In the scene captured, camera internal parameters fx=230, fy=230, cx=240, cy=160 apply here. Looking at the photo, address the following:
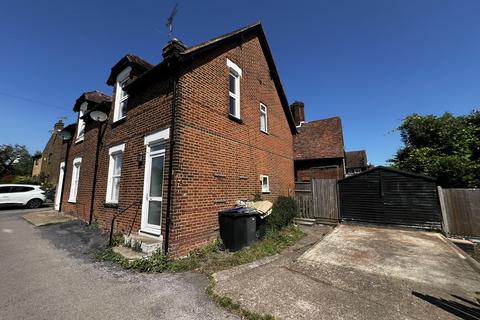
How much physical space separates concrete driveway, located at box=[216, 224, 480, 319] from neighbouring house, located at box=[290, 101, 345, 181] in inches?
461

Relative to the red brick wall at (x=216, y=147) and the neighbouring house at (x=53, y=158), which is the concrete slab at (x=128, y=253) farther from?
the neighbouring house at (x=53, y=158)

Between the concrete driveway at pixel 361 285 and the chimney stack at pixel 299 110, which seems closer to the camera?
the concrete driveway at pixel 361 285

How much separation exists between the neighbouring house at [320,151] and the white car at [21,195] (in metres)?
20.4

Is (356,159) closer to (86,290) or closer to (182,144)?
(182,144)

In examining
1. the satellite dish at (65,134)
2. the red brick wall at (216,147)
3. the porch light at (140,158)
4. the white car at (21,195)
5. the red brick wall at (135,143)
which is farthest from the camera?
the white car at (21,195)

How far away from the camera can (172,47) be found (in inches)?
269

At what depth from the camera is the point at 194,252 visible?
20.1ft

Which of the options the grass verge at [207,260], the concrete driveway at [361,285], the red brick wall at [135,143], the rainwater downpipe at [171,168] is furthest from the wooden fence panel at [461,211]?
the red brick wall at [135,143]

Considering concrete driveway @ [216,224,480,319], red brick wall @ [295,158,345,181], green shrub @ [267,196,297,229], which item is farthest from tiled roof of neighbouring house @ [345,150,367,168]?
concrete driveway @ [216,224,480,319]

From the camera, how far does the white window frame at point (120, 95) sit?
9.16 metres

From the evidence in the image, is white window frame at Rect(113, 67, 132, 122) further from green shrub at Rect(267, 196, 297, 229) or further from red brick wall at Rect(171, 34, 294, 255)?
green shrub at Rect(267, 196, 297, 229)

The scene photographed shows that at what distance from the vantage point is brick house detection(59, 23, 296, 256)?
626 centimetres

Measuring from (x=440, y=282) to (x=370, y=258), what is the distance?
5.29 ft

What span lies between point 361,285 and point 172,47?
25.0 ft
